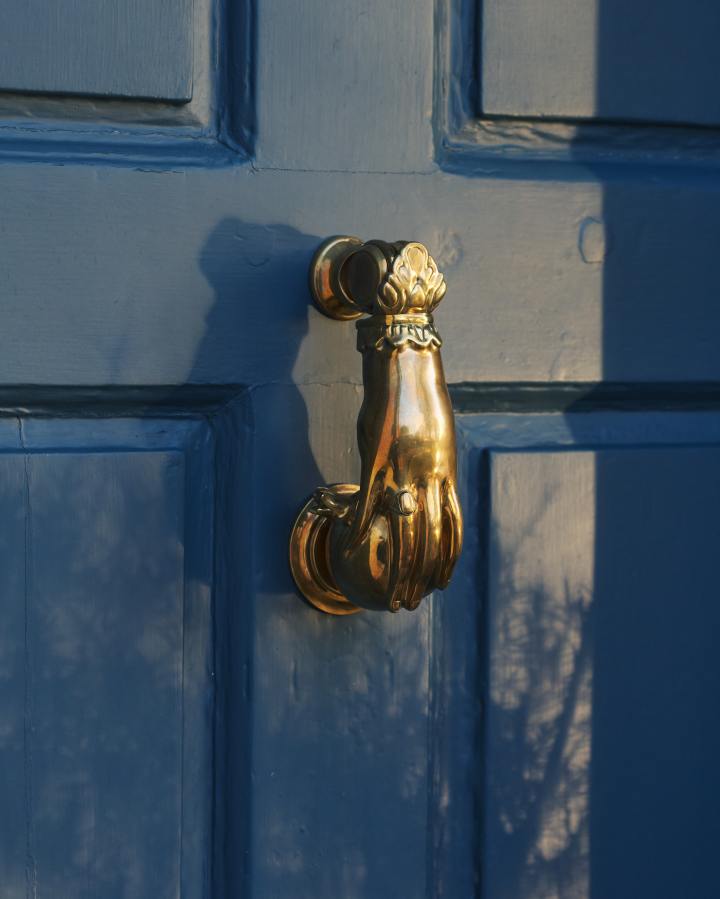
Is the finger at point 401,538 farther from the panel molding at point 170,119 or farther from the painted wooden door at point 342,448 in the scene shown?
the panel molding at point 170,119

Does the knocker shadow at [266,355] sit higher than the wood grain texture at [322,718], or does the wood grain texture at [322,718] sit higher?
the knocker shadow at [266,355]

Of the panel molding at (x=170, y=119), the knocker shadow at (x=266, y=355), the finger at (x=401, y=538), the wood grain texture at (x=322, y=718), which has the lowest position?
the wood grain texture at (x=322, y=718)

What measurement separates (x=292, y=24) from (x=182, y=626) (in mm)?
292

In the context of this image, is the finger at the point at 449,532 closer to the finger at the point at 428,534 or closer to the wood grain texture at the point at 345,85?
the finger at the point at 428,534

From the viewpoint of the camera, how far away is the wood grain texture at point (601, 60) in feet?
1.91

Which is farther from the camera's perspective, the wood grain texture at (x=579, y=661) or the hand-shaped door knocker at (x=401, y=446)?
the wood grain texture at (x=579, y=661)

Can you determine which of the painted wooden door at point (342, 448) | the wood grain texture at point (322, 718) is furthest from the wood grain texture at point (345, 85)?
the wood grain texture at point (322, 718)

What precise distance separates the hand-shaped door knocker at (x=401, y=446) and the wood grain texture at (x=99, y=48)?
0.43 feet

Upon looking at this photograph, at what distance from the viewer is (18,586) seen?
0.52 metres

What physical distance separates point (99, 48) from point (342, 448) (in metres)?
0.22

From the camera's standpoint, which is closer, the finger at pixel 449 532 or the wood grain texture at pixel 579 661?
the finger at pixel 449 532

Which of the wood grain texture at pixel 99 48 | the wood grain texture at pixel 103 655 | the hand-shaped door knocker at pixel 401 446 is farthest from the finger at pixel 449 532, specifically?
the wood grain texture at pixel 99 48

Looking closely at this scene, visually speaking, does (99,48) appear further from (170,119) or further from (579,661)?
(579,661)

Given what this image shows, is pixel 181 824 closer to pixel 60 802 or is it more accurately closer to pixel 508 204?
pixel 60 802
